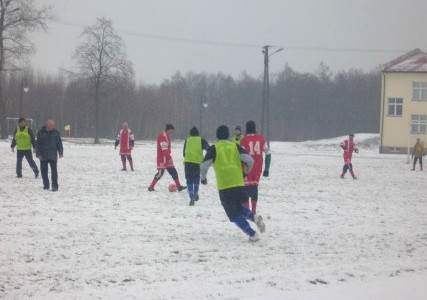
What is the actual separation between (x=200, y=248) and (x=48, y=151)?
28.7 ft

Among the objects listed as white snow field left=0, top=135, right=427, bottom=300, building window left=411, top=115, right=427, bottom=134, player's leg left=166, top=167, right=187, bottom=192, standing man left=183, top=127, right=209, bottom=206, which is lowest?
white snow field left=0, top=135, right=427, bottom=300

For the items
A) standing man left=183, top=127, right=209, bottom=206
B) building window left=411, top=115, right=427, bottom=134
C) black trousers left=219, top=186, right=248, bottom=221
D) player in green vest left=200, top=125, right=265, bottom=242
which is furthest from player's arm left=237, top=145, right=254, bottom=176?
building window left=411, top=115, right=427, bottom=134

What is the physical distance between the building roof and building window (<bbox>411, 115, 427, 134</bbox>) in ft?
14.2

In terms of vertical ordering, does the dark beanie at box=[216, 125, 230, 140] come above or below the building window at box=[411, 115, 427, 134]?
below

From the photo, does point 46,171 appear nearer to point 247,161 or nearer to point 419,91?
point 247,161

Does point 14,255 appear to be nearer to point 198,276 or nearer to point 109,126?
point 198,276

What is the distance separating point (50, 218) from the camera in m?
12.0

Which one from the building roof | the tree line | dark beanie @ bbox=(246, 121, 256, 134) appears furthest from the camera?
the tree line

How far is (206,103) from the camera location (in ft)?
313

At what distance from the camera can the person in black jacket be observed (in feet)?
55.6

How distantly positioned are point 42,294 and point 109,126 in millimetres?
86202

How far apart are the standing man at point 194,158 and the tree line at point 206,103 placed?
51.8m

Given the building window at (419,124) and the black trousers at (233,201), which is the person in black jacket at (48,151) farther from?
the building window at (419,124)

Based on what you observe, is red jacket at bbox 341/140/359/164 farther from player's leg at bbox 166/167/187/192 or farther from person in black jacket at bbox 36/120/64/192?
person in black jacket at bbox 36/120/64/192
